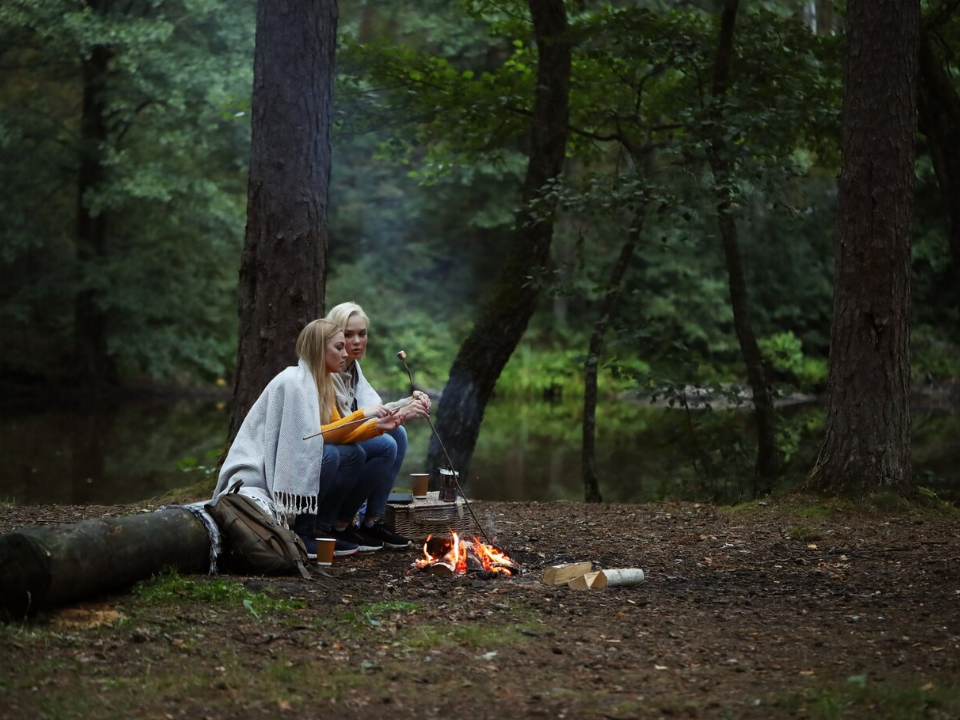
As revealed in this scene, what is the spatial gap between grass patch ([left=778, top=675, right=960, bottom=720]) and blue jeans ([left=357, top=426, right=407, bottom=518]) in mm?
2797

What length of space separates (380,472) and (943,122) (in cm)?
562

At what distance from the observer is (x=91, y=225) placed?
2145 centimetres

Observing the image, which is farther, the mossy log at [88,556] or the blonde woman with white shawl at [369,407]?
the blonde woman with white shawl at [369,407]

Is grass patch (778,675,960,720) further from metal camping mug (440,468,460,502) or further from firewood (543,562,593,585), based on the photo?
metal camping mug (440,468,460,502)

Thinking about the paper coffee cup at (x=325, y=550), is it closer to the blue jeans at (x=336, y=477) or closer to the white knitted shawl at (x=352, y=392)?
the blue jeans at (x=336, y=477)

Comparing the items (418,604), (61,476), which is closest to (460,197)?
(61,476)

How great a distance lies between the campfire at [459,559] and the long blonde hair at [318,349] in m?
0.87

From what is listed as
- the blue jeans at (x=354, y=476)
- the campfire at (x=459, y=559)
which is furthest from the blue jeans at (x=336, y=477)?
the campfire at (x=459, y=559)

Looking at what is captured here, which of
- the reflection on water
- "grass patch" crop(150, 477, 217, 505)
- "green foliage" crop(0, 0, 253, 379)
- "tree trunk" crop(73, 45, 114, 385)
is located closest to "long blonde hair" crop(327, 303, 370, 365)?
"grass patch" crop(150, 477, 217, 505)

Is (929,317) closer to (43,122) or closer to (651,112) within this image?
(651,112)

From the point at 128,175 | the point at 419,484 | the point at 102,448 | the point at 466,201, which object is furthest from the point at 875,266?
the point at 466,201

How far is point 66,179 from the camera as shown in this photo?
20.7m

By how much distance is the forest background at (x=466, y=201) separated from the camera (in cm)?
958

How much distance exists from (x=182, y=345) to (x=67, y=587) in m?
18.8
